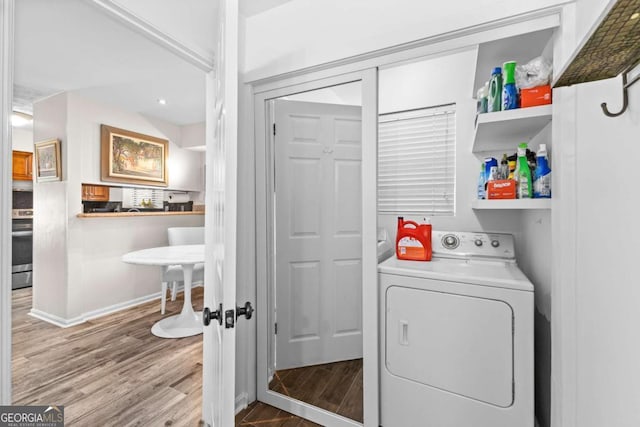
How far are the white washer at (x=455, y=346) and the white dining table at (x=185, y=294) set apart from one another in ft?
7.37

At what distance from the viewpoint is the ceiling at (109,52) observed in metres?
1.51

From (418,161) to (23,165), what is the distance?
3589 mm

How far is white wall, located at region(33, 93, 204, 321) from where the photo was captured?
2742mm

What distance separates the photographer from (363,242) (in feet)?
4.96

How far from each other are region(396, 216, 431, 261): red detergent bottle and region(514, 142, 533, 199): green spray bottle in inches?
21.3

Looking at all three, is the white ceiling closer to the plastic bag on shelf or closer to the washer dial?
the plastic bag on shelf

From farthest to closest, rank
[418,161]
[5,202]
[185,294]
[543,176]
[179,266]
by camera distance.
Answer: [179,266] → [185,294] → [418,161] → [543,176] → [5,202]

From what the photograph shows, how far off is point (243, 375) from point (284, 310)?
485mm

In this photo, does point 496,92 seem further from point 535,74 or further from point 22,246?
point 22,246

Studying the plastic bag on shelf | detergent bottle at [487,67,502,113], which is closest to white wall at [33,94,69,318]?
detergent bottle at [487,67,502,113]

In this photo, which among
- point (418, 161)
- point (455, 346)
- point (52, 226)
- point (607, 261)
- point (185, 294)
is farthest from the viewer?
point (185, 294)

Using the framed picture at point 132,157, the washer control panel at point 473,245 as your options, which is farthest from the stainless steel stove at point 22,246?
the washer control panel at point 473,245

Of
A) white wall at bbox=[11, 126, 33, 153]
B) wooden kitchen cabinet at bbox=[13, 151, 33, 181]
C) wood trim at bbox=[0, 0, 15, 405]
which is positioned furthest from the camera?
white wall at bbox=[11, 126, 33, 153]

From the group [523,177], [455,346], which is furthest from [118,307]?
[523,177]
